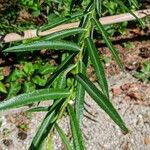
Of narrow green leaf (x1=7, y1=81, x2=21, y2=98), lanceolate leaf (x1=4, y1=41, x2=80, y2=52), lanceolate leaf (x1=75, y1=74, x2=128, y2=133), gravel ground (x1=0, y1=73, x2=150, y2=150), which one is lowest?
gravel ground (x1=0, y1=73, x2=150, y2=150)

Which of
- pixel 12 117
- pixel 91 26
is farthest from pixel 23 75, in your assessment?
pixel 91 26

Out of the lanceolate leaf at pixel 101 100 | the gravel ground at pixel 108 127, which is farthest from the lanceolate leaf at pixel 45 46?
the gravel ground at pixel 108 127

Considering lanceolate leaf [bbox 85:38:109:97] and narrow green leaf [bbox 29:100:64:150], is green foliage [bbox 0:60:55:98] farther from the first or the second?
narrow green leaf [bbox 29:100:64:150]

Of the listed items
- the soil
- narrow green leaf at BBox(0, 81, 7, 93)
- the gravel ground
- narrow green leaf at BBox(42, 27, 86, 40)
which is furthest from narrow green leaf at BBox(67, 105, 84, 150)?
narrow green leaf at BBox(0, 81, 7, 93)

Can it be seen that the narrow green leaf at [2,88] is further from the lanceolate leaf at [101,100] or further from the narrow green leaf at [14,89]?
the lanceolate leaf at [101,100]

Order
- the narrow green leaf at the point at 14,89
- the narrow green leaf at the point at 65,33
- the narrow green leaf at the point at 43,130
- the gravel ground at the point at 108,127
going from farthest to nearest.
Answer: the narrow green leaf at the point at 14,89 < the gravel ground at the point at 108,127 < the narrow green leaf at the point at 65,33 < the narrow green leaf at the point at 43,130

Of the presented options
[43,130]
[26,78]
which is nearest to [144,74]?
[26,78]

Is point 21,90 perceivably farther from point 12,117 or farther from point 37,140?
point 37,140
